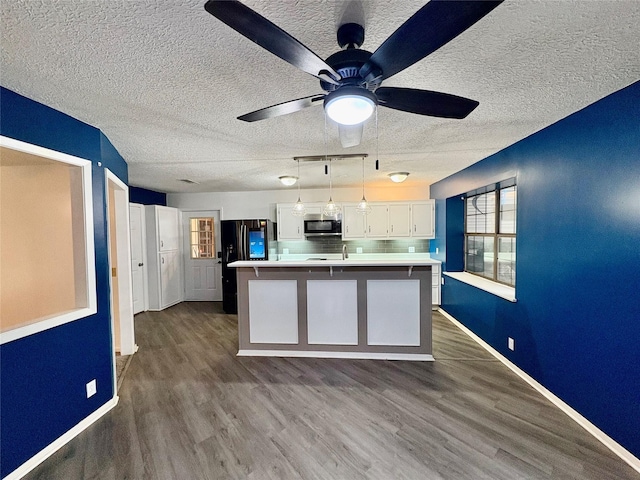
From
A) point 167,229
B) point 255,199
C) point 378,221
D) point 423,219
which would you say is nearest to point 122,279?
point 167,229

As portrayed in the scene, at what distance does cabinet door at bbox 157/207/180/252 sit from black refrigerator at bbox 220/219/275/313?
122 cm

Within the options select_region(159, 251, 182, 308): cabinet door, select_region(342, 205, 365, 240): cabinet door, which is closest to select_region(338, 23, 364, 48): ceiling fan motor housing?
select_region(342, 205, 365, 240): cabinet door

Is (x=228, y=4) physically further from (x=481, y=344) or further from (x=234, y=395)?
(x=481, y=344)

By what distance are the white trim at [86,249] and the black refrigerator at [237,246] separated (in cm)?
284

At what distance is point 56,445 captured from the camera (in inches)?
74.2

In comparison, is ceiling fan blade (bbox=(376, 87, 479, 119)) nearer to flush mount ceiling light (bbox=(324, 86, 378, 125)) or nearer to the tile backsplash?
flush mount ceiling light (bbox=(324, 86, 378, 125))

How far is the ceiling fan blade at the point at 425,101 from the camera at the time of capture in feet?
4.35

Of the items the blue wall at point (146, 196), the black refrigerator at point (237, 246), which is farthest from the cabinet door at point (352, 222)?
the blue wall at point (146, 196)

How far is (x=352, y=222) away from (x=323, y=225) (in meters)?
0.56

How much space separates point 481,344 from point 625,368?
5.66 ft

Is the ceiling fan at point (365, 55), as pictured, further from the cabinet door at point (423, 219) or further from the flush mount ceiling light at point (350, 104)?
the cabinet door at point (423, 219)

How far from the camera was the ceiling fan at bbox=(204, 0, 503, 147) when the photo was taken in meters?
0.84

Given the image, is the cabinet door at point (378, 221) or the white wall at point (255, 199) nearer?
the cabinet door at point (378, 221)

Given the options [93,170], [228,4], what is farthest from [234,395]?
[228,4]
